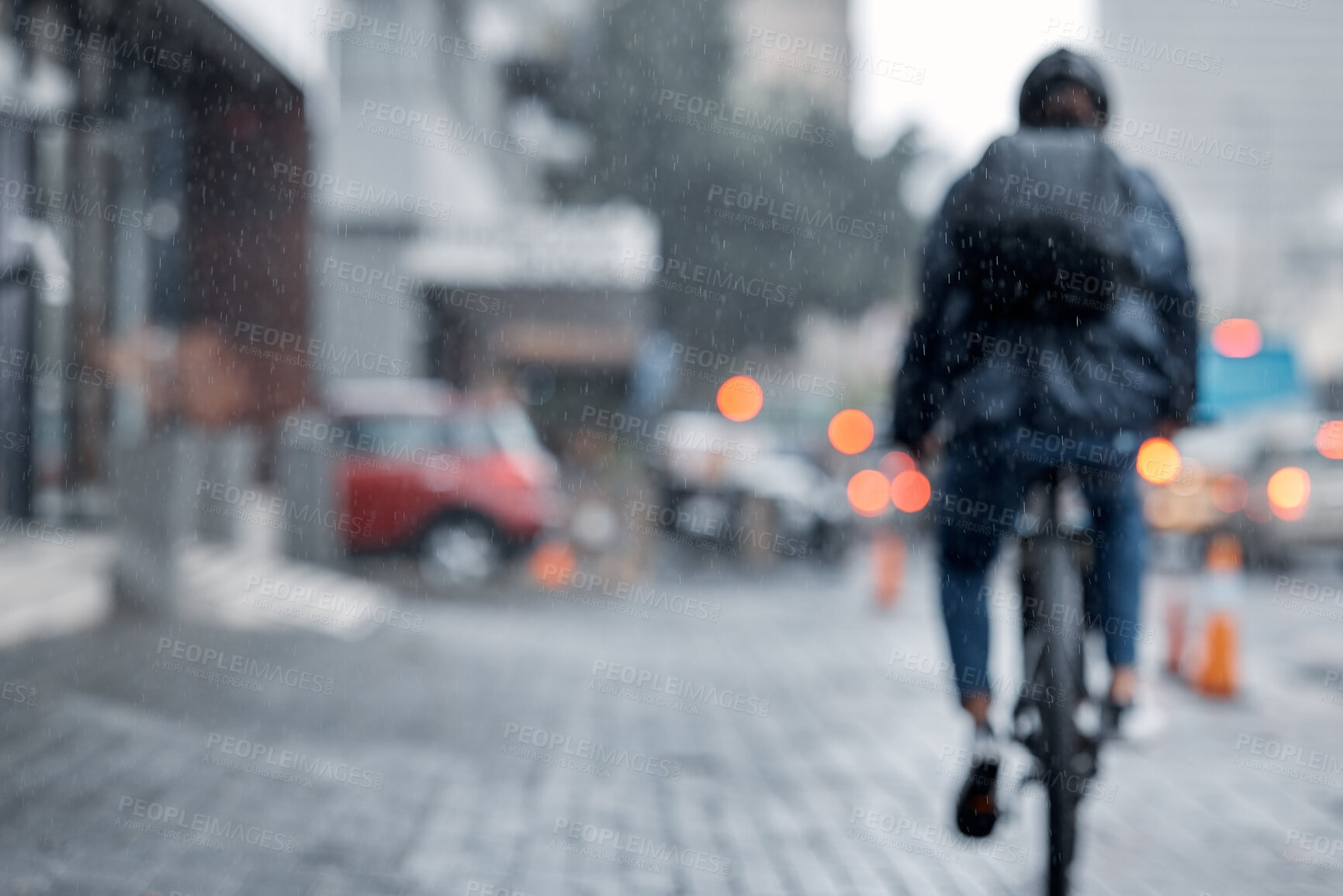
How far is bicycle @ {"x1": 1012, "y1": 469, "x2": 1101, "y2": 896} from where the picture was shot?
132 inches

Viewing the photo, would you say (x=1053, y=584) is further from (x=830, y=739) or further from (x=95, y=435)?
(x=95, y=435)

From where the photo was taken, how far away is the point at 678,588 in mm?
14453

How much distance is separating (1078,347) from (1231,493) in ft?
47.5

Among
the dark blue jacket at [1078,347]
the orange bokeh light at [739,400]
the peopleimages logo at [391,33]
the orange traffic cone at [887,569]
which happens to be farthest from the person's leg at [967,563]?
the peopleimages logo at [391,33]

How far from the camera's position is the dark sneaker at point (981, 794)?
3730mm

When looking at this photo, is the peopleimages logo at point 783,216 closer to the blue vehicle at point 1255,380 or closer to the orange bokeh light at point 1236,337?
the blue vehicle at point 1255,380

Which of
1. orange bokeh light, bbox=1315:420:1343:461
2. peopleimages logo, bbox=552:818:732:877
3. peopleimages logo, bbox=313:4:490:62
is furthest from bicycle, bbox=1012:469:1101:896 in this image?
peopleimages logo, bbox=313:4:490:62

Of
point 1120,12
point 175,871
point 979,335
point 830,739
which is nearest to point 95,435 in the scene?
point 830,739

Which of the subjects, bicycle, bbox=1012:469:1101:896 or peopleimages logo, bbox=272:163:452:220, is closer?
bicycle, bbox=1012:469:1101:896

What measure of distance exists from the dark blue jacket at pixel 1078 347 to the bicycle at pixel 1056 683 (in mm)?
267

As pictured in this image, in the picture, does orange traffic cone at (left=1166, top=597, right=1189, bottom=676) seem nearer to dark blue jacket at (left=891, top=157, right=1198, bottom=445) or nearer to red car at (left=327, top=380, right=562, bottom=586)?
dark blue jacket at (left=891, top=157, right=1198, bottom=445)

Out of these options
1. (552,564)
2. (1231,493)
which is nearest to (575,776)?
(552,564)

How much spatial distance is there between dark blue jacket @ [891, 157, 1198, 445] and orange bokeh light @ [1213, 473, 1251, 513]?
13.9 metres

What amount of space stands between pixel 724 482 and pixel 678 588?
3393 millimetres
